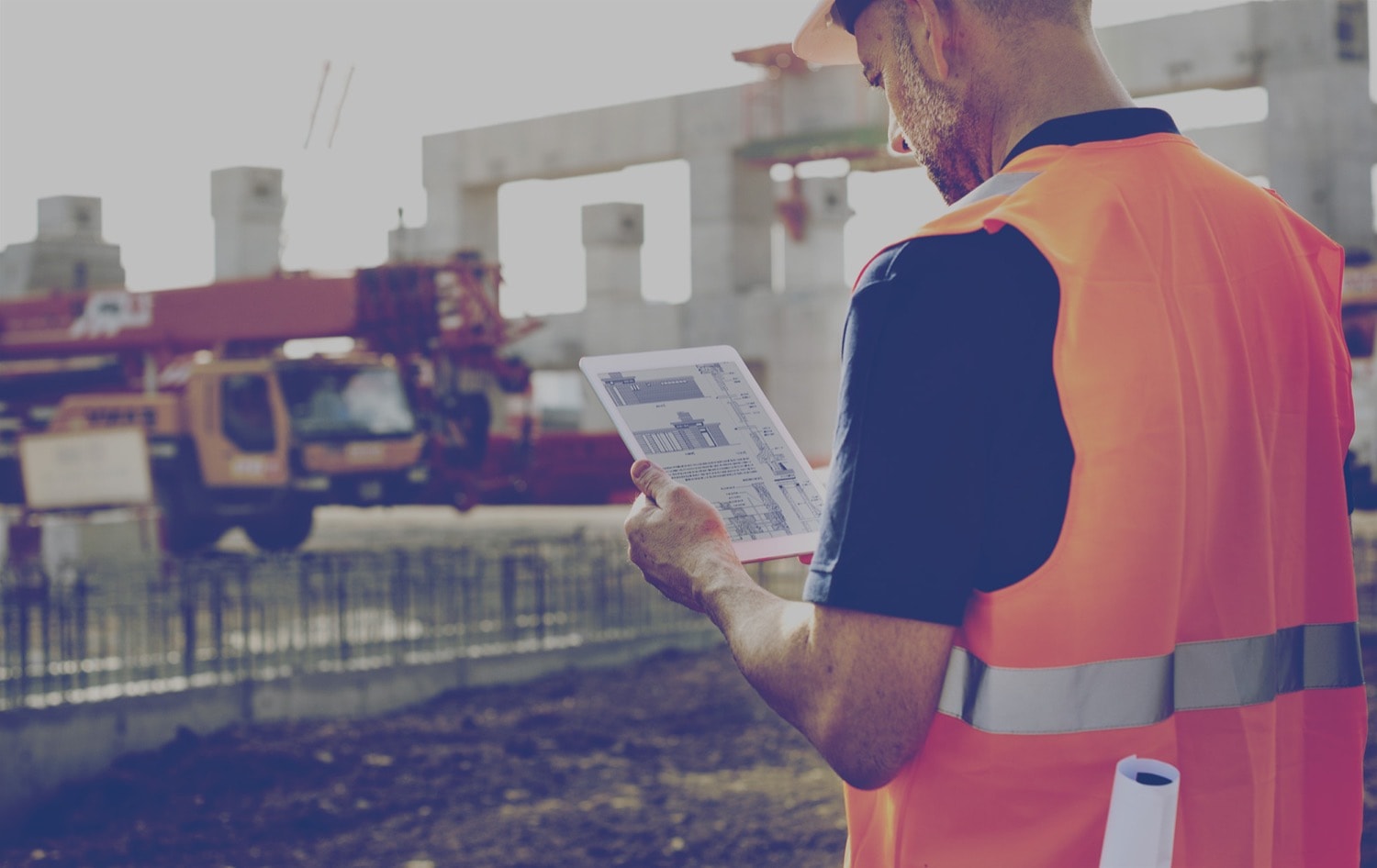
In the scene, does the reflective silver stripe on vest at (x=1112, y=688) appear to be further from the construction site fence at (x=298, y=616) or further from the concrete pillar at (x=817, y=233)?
the concrete pillar at (x=817, y=233)

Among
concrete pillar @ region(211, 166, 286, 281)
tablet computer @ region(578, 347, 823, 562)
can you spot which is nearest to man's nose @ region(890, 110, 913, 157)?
tablet computer @ region(578, 347, 823, 562)

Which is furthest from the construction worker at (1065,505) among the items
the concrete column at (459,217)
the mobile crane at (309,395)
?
the concrete column at (459,217)

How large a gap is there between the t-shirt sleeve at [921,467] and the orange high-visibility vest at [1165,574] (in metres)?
0.07

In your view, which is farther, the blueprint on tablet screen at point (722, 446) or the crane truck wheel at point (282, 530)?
the crane truck wheel at point (282, 530)

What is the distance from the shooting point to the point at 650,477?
193 centimetres

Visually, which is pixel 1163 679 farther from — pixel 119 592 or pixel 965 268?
pixel 119 592

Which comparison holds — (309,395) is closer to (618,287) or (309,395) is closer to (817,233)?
(817,233)

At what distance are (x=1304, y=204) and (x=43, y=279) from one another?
18.8 metres

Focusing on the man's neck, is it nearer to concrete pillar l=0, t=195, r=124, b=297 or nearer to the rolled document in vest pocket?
the rolled document in vest pocket

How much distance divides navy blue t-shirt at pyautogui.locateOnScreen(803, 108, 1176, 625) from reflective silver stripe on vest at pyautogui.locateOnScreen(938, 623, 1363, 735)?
82mm

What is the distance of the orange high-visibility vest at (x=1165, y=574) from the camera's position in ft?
4.99

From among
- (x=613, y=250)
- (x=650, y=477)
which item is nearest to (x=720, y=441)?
(x=650, y=477)

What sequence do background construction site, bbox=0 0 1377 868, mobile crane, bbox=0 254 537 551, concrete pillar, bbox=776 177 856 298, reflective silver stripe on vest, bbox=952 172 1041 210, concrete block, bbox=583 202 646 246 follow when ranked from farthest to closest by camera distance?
concrete block, bbox=583 202 646 246
concrete pillar, bbox=776 177 856 298
mobile crane, bbox=0 254 537 551
background construction site, bbox=0 0 1377 868
reflective silver stripe on vest, bbox=952 172 1041 210

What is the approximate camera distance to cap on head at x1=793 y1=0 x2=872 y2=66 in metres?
1.83
